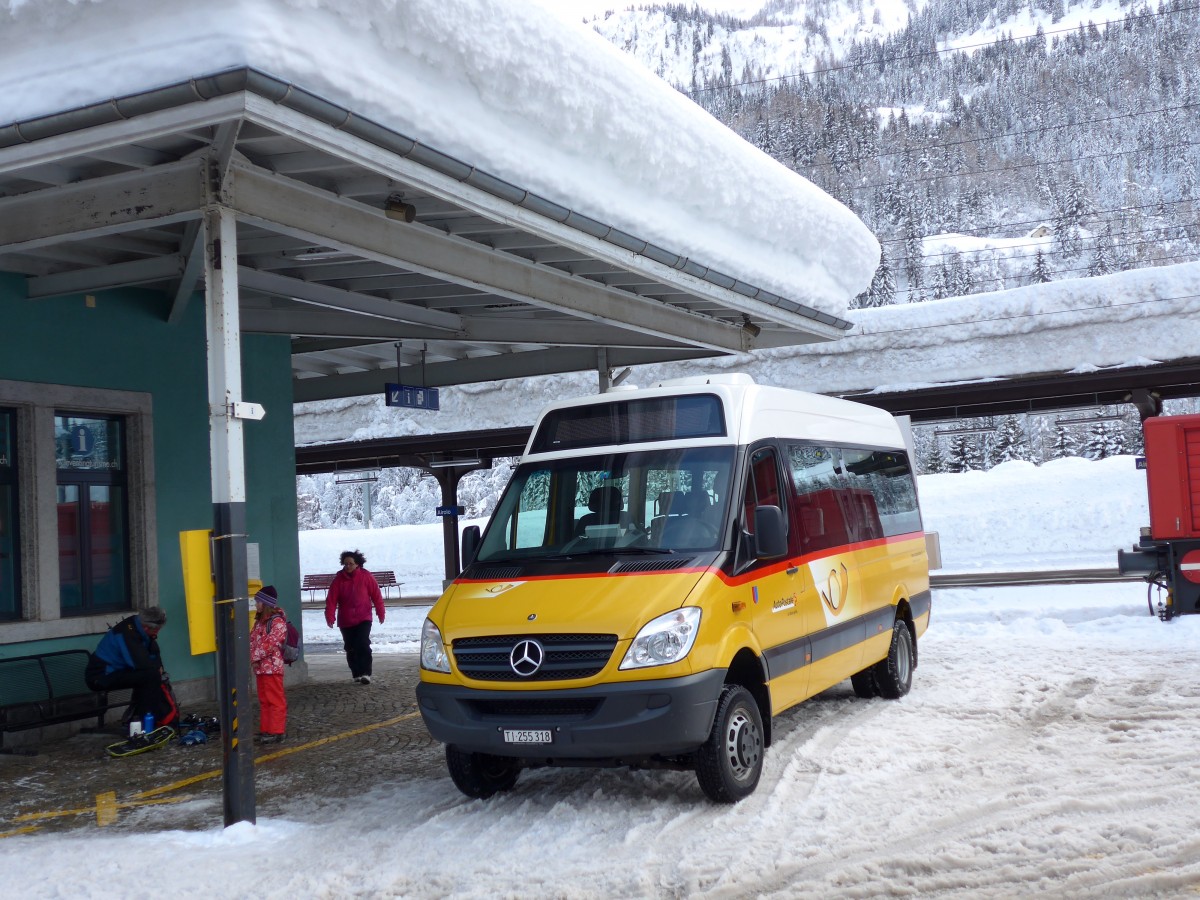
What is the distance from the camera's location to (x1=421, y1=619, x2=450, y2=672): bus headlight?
24.0 ft

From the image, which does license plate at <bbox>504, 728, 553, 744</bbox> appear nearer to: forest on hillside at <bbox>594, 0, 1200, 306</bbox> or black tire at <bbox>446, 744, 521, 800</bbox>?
black tire at <bbox>446, 744, 521, 800</bbox>

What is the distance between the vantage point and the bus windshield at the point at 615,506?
7.63 meters

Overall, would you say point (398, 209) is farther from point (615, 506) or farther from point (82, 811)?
point (82, 811)

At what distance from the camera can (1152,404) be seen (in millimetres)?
26594

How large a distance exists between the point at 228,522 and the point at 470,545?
179cm

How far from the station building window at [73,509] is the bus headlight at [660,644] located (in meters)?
7.30

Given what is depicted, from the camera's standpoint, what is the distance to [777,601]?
797cm

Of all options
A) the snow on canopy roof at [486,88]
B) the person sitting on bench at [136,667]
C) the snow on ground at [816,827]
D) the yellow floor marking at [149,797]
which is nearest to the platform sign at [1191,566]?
the snow on ground at [816,827]

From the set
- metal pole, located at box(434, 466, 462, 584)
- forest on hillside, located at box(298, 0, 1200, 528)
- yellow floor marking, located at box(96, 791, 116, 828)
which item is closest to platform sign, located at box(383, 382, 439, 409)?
yellow floor marking, located at box(96, 791, 116, 828)

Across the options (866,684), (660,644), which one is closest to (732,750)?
(660,644)

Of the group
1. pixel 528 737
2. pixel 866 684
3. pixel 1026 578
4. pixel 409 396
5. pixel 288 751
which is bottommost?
pixel 1026 578

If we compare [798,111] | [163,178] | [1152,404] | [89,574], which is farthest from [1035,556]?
[798,111]

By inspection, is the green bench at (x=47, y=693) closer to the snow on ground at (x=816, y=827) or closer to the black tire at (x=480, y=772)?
the snow on ground at (x=816, y=827)

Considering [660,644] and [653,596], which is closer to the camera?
[660,644]
